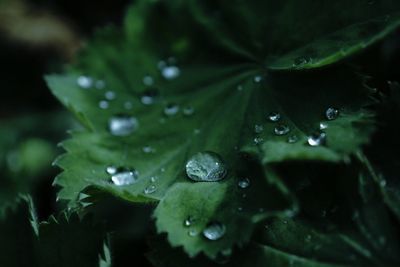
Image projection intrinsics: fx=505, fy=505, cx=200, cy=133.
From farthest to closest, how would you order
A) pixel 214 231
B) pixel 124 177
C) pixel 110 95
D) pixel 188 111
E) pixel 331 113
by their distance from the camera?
pixel 110 95
pixel 188 111
pixel 124 177
pixel 331 113
pixel 214 231

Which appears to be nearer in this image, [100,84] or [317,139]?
[317,139]

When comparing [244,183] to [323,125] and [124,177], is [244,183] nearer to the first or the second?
[323,125]

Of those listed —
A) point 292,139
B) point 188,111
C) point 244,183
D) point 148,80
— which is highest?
point 148,80

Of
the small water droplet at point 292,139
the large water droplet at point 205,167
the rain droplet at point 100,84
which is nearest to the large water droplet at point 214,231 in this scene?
the large water droplet at point 205,167

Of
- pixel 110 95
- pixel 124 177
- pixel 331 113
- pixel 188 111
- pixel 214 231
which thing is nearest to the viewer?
pixel 214 231

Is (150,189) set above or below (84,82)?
below

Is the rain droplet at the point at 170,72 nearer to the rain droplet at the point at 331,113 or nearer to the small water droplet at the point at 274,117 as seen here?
the small water droplet at the point at 274,117

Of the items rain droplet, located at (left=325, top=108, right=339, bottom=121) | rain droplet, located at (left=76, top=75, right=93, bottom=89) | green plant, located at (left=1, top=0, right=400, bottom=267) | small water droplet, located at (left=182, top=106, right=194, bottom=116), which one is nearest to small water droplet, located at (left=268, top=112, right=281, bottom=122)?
green plant, located at (left=1, top=0, right=400, bottom=267)

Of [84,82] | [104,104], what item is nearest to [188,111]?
[104,104]
